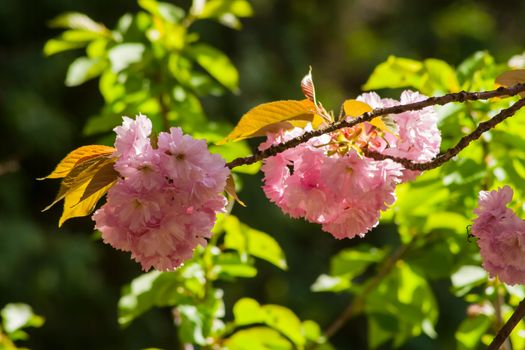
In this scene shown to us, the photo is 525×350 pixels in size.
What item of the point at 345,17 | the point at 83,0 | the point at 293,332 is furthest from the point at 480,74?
the point at 345,17

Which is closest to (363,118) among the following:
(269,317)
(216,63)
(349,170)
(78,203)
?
(349,170)

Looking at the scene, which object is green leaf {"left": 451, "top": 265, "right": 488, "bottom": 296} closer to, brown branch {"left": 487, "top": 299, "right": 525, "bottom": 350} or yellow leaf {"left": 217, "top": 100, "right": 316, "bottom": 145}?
brown branch {"left": 487, "top": 299, "right": 525, "bottom": 350}

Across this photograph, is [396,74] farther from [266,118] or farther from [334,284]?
[266,118]

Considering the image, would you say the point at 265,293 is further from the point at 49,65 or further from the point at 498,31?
the point at 498,31

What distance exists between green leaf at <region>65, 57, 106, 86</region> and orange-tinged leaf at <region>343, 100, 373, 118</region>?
0.80 meters

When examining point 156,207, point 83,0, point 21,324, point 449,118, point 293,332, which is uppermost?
point 156,207

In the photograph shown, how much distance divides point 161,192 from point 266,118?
0.15m

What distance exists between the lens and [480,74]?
1368 millimetres

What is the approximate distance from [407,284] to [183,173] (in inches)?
31.8

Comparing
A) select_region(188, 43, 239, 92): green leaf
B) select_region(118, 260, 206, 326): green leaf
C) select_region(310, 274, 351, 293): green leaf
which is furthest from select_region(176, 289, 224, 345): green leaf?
select_region(188, 43, 239, 92): green leaf

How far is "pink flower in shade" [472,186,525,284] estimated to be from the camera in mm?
912

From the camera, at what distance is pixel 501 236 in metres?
0.91

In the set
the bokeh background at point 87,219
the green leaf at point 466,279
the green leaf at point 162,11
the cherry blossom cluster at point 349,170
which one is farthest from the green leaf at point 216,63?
the bokeh background at point 87,219

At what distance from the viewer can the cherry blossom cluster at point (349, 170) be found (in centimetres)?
85
